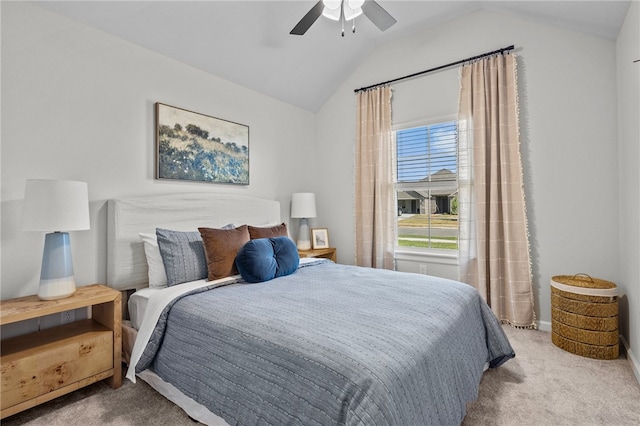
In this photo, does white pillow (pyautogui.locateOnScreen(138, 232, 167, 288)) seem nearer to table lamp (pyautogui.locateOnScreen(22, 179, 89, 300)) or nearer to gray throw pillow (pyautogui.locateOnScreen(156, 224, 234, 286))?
gray throw pillow (pyautogui.locateOnScreen(156, 224, 234, 286))

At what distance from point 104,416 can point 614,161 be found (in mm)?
4074

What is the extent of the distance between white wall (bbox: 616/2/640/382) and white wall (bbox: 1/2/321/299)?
343 cm

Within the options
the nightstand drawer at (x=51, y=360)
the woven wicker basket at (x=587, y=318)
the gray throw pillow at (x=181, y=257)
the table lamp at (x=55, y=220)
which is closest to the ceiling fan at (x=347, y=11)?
the gray throw pillow at (x=181, y=257)

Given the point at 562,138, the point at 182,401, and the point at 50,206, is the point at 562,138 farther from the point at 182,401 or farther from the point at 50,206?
the point at 50,206

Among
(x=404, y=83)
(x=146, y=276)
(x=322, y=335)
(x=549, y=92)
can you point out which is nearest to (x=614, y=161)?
(x=549, y=92)

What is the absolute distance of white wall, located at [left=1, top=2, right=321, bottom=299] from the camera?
204 centimetres

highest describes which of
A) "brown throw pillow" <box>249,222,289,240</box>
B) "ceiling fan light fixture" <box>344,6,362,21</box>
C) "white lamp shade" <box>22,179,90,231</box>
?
"ceiling fan light fixture" <box>344,6,362,21</box>

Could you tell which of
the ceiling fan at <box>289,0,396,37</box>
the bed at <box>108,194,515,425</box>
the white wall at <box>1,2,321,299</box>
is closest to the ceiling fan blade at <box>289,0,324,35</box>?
the ceiling fan at <box>289,0,396,37</box>

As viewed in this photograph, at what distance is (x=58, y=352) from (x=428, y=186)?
353cm

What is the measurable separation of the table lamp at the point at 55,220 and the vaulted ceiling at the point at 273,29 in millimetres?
1372

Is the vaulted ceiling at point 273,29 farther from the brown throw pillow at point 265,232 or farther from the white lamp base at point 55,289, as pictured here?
the white lamp base at point 55,289

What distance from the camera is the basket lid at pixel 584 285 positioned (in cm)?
230

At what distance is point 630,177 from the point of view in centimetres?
221

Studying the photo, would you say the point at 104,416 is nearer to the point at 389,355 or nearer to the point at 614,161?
the point at 389,355
